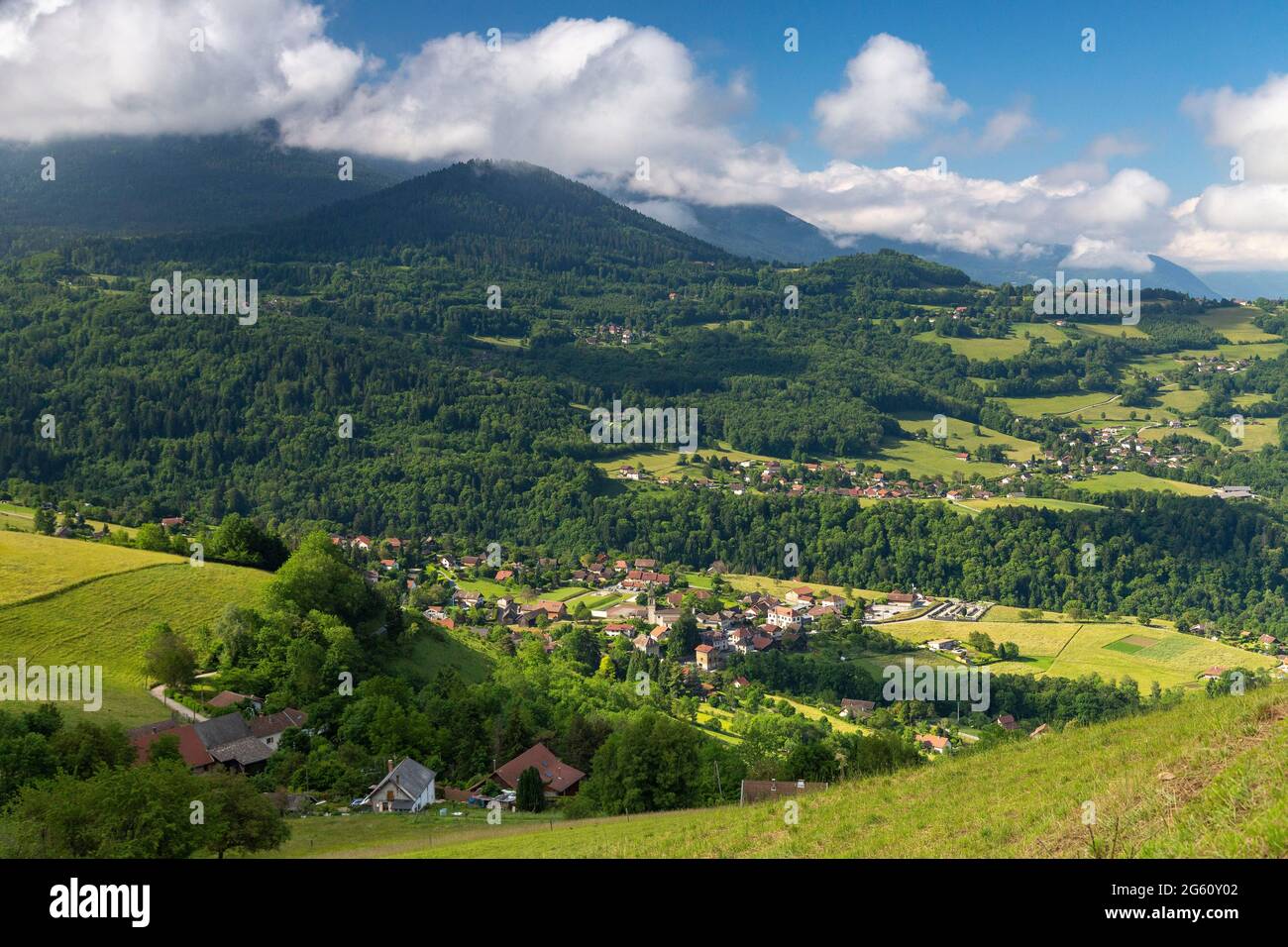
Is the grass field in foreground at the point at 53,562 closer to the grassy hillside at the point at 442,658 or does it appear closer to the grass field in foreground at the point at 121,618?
the grass field in foreground at the point at 121,618

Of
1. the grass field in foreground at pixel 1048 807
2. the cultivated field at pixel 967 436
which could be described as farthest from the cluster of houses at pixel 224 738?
the cultivated field at pixel 967 436

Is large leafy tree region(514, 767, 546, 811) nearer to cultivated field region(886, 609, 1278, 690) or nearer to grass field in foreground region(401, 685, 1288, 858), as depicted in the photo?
grass field in foreground region(401, 685, 1288, 858)

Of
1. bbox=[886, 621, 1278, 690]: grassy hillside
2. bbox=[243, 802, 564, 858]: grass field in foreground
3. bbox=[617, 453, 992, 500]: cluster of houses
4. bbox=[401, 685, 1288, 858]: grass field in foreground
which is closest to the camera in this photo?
bbox=[401, 685, 1288, 858]: grass field in foreground

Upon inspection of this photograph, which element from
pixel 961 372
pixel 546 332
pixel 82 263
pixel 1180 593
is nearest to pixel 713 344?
pixel 546 332

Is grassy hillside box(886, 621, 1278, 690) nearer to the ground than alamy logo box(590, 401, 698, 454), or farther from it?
nearer to the ground

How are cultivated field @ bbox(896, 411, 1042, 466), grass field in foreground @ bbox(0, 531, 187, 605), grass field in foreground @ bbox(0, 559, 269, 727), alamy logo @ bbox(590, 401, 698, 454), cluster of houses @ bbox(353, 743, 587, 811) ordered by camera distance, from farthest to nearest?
1. cultivated field @ bbox(896, 411, 1042, 466)
2. alamy logo @ bbox(590, 401, 698, 454)
3. grass field in foreground @ bbox(0, 531, 187, 605)
4. grass field in foreground @ bbox(0, 559, 269, 727)
5. cluster of houses @ bbox(353, 743, 587, 811)

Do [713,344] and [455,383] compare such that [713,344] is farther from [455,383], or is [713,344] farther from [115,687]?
[115,687]
